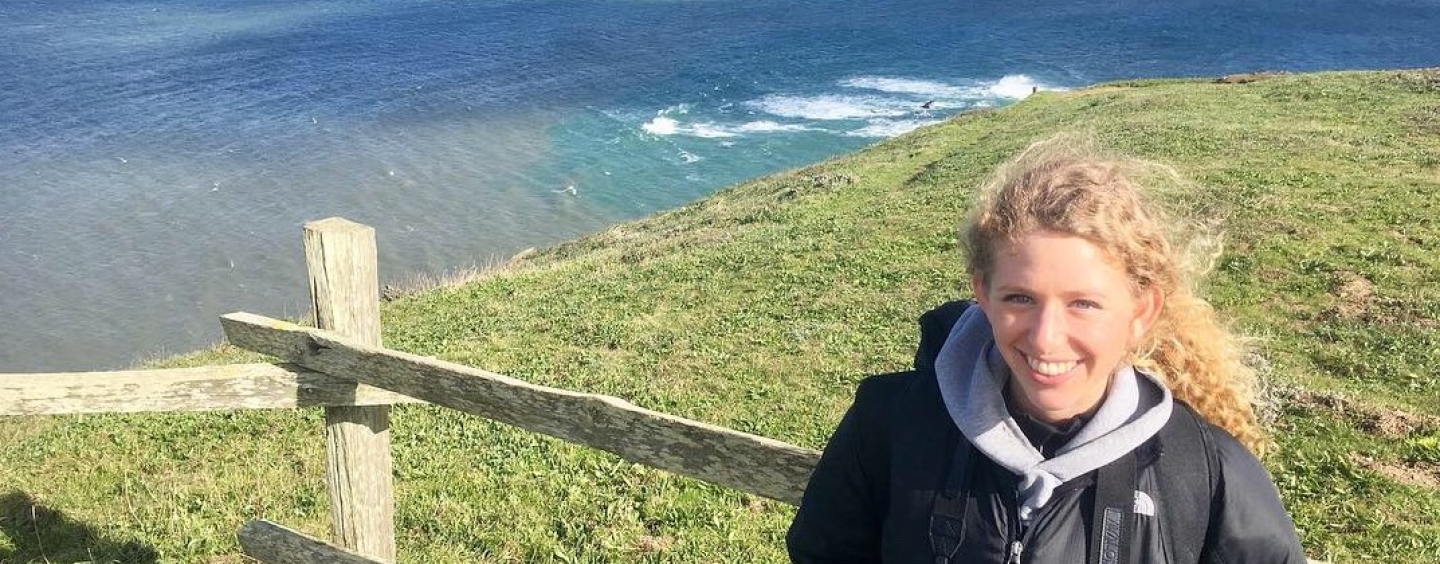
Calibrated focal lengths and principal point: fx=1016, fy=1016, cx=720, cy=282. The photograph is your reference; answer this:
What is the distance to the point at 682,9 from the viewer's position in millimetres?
97938

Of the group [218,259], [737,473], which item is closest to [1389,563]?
[737,473]

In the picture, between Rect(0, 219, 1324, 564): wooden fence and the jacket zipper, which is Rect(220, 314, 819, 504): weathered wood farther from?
the jacket zipper

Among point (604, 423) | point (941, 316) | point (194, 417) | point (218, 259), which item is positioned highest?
point (941, 316)

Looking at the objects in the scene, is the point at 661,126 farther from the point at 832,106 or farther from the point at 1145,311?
the point at 1145,311

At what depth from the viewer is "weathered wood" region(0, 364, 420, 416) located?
5.51 meters


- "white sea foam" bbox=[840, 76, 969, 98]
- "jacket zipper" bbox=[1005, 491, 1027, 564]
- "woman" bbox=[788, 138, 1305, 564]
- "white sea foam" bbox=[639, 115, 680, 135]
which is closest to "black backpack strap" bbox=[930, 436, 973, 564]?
"woman" bbox=[788, 138, 1305, 564]

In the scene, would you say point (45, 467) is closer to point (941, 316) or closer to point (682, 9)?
point (941, 316)

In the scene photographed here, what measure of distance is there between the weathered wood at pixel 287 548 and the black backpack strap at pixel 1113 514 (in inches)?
165

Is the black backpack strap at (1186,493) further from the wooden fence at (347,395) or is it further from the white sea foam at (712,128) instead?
the white sea foam at (712,128)

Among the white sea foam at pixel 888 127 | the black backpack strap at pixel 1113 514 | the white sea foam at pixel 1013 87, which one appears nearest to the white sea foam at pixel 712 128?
the white sea foam at pixel 888 127

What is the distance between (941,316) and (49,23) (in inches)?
3952

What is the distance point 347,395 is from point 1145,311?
14.2 ft

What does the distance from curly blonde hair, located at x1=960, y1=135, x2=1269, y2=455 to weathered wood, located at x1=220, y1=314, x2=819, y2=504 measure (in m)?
1.52

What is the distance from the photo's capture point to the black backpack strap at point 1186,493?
279cm
